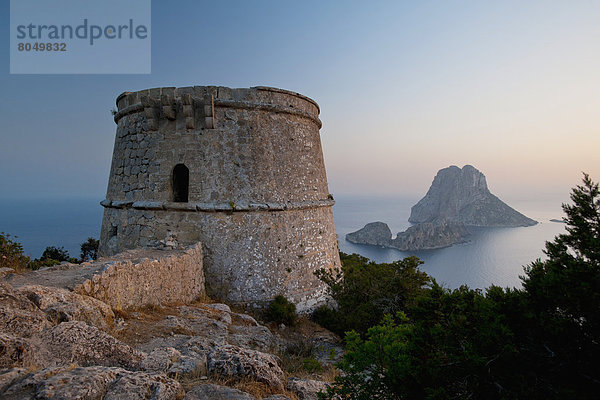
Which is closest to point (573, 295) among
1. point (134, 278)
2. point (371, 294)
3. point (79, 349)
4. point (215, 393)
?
point (215, 393)

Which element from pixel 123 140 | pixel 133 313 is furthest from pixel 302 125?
pixel 133 313

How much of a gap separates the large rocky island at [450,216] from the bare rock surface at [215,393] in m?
32.1

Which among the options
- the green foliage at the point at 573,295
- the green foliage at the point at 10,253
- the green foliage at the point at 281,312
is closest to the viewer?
the green foliage at the point at 573,295

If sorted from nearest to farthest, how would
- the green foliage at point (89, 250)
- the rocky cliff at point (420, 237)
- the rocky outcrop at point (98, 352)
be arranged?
the rocky outcrop at point (98, 352) < the green foliage at point (89, 250) < the rocky cliff at point (420, 237)

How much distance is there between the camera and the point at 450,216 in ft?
160

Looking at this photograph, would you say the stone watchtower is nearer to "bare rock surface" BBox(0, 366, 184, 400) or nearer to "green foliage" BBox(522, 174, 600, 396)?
"bare rock surface" BBox(0, 366, 184, 400)

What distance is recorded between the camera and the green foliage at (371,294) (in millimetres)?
6980

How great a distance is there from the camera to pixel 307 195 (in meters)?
8.29

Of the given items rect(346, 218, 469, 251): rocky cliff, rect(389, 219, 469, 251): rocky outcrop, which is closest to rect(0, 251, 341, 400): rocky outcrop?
rect(389, 219, 469, 251): rocky outcrop

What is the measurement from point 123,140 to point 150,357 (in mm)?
6729

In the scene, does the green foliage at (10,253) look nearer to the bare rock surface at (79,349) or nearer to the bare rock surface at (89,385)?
the bare rock surface at (79,349)

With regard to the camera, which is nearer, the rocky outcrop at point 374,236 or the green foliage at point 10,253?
the green foliage at point 10,253

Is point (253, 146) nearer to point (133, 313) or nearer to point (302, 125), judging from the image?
point (302, 125)

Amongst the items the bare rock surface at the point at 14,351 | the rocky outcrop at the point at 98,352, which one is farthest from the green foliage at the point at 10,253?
the bare rock surface at the point at 14,351
